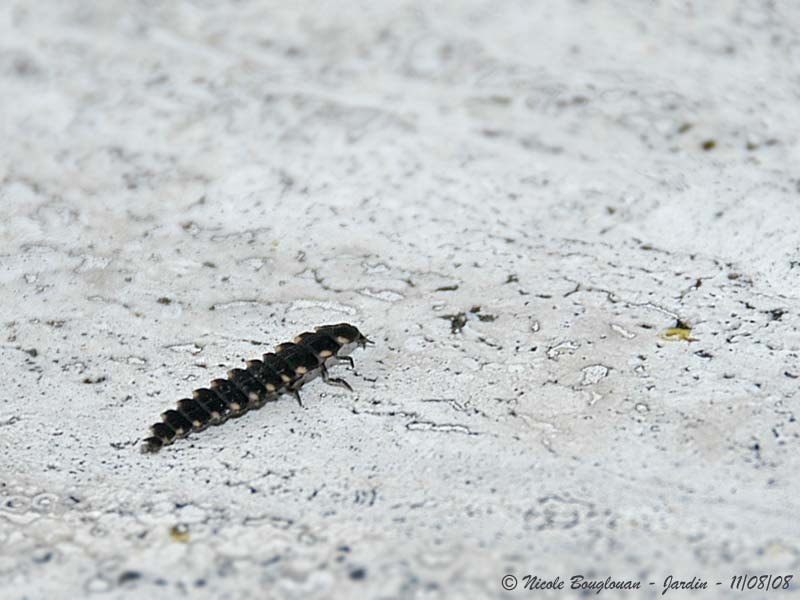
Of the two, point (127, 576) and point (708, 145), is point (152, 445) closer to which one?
point (127, 576)

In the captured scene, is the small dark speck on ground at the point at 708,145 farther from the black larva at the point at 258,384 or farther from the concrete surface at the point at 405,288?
the black larva at the point at 258,384

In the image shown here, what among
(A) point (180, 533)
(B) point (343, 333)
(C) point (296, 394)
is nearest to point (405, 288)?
(B) point (343, 333)

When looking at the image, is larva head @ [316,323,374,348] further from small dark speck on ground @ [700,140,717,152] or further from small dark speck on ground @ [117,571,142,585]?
small dark speck on ground @ [700,140,717,152]

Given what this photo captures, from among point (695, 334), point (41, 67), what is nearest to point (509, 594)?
point (695, 334)

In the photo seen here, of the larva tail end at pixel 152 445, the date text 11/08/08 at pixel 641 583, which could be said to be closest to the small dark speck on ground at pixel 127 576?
the larva tail end at pixel 152 445

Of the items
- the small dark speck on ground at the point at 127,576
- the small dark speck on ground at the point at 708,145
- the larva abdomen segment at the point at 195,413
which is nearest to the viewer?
the small dark speck on ground at the point at 127,576

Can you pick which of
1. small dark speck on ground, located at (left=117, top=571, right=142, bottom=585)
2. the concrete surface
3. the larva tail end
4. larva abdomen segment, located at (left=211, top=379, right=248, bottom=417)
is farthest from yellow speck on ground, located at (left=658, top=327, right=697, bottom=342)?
small dark speck on ground, located at (left=117, top=571, right=142, bottom=585)
